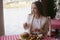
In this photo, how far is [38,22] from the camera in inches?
57.3

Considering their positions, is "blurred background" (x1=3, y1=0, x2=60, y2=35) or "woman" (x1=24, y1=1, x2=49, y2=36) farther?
"blurred background" (x1=3, y1=0, x2=60, y2=35)

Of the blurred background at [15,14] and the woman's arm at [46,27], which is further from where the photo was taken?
the blurred background at [15,14]

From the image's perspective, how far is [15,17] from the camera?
2.41 metres

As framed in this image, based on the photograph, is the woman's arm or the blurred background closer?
the woman's arm

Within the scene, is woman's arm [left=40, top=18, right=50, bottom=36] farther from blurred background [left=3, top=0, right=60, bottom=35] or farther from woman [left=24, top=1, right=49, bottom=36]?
blurred background [left=3, top=0, right=60, bottom=35]

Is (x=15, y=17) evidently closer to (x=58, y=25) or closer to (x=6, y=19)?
(x=6, y=19)

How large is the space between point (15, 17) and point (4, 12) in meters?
0.21

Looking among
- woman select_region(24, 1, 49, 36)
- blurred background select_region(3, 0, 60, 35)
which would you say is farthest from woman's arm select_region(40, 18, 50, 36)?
blurred background select_region(3, 0, 60, 35)

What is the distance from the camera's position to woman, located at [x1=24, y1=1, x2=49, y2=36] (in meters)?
1.44

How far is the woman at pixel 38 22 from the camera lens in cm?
144

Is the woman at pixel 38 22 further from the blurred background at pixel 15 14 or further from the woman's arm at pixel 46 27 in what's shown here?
the blurred background at pixel 15 14

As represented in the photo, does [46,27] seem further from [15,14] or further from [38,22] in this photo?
[15,14]

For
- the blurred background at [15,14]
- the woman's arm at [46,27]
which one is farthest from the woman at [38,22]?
the blurred background at [15,14]

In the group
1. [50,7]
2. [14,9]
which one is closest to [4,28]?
[14,9]
